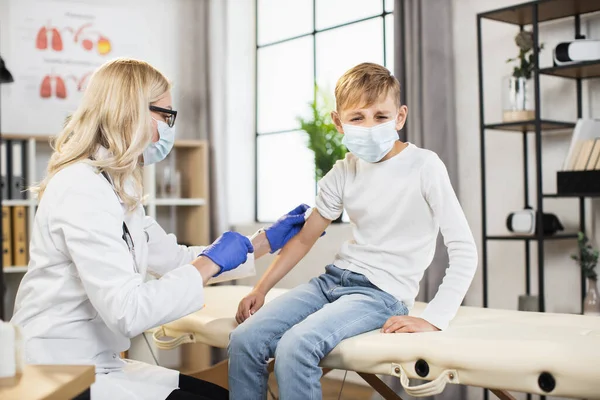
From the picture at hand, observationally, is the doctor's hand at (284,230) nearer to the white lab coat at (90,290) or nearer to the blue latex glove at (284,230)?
the blue latex glove at (284,230)

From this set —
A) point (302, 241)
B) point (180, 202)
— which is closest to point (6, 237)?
point (180, 202)

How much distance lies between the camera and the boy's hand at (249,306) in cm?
192

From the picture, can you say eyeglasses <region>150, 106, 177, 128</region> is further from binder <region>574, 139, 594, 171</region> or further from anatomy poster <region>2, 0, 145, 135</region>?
anatomy poster <region>2, 0, 145, 135</region>

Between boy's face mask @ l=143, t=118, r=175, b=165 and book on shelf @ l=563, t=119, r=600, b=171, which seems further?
book on shelf @ l=563, t=119, r=600, b=171

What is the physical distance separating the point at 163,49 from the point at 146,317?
3.26 meters

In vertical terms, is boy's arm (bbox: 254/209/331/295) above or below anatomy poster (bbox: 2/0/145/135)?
below

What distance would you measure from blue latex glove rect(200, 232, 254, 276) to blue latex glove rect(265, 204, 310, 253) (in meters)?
0.48

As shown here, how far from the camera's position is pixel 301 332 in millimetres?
1557

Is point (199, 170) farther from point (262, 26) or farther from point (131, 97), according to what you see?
point (131, 97)

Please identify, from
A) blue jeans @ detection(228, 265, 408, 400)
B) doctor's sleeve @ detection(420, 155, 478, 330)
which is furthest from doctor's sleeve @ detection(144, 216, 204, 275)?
doctor's sleeve @ detection(420, 155, 478, 330)

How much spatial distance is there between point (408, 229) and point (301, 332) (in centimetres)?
42

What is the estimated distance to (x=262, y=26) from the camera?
4.36 metres

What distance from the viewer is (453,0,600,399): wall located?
8.70 ft

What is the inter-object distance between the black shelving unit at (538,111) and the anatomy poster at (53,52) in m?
2.37
